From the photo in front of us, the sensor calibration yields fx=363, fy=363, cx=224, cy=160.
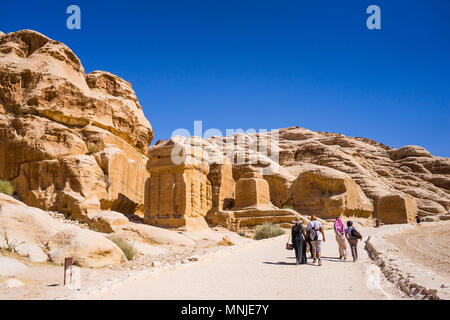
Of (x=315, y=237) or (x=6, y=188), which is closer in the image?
(x=315, y=237)

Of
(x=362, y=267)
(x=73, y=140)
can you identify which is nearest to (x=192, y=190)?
(x=73, y=140)

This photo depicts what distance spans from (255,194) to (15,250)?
50.3 feet

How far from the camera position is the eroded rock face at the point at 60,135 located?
60.7 feet

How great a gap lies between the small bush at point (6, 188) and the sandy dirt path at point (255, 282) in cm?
1352

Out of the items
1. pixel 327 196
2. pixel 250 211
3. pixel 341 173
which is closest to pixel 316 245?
pixel 250 211

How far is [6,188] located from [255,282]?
16.3 m

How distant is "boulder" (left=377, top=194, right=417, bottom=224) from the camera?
92.1ft

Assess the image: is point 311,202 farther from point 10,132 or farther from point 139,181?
point 10,132

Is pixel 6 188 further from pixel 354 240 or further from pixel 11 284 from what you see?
pixel 354 240

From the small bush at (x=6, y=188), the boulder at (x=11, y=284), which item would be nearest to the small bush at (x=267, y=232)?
the small bush at (x=6, y=188)

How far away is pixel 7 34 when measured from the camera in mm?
24125

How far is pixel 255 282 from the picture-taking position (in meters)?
6.59

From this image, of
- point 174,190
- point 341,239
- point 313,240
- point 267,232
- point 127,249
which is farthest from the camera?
point 174,190
